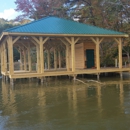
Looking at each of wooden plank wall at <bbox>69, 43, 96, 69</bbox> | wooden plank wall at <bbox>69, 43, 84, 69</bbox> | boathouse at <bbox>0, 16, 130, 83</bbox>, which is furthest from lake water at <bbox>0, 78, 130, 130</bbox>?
wooden plank wall at <bbox>69, 43, 84, 69</bbox>

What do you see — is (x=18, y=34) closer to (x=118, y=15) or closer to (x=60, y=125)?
(x=60, y=125)

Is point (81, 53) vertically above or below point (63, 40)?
below

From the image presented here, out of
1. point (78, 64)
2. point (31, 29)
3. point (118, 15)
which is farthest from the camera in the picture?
point (118, 15)

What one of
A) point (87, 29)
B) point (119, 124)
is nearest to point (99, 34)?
point (87, 29)

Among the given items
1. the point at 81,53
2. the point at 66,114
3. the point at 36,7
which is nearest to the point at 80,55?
the point at 81,53

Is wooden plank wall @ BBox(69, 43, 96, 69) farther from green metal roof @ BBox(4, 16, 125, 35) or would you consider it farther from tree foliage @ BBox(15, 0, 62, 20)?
tree foliage @ BBox(15, 0, 62, 20)

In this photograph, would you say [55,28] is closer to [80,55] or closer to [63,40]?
[63,40]

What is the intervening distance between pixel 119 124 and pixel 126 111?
1.29 meters

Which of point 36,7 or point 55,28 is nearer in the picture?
point 55,28

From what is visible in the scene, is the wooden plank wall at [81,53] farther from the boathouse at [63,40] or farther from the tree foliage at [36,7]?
the tree foliage at [36,7]

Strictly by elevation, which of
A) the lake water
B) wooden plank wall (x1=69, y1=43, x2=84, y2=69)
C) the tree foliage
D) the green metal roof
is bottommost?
the lake water

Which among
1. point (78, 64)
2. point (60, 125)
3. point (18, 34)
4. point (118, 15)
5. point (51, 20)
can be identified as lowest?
point (60, 125)

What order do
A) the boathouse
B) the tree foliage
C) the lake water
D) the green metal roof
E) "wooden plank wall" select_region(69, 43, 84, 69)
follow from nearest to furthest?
the lake water < the boathouse < the green metal roof < "wooden plank wall" select_region(69, 43, 84, 69) < the tree foliage

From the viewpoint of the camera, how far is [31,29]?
1391 cm
